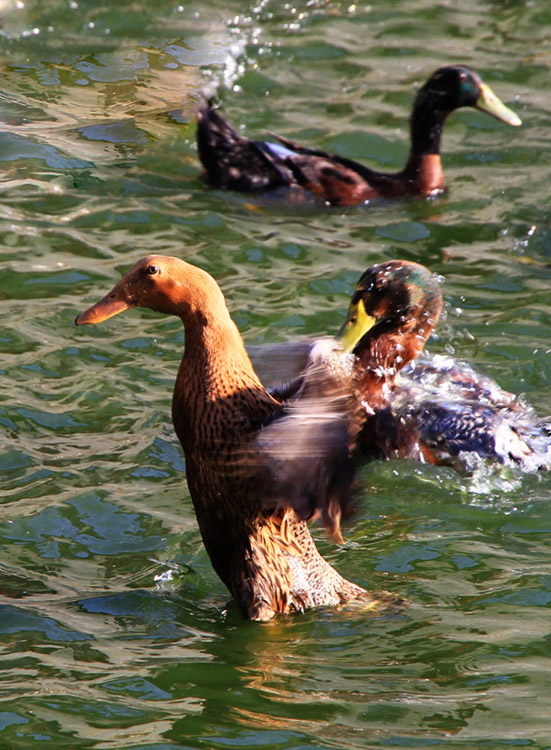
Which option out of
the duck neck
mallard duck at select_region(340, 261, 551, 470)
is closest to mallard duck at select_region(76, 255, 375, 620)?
mallard duck at select_region(340, 261, 551, 470)

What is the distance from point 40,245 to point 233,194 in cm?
164

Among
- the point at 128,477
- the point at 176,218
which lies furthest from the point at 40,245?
the point at 128,477

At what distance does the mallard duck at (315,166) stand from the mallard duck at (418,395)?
252 cm

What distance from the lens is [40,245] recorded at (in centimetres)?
841

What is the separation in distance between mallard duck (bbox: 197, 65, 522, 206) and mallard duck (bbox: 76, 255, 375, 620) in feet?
14.7

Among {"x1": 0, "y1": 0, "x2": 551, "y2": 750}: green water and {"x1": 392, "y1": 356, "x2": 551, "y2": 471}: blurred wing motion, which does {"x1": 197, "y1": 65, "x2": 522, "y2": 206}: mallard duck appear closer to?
{"x1": 0, "y1": 0, "x2": 551, "y2": 750}: green water

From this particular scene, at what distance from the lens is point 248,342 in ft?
24.3

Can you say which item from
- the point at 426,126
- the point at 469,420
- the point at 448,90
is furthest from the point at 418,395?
the point at 448,90

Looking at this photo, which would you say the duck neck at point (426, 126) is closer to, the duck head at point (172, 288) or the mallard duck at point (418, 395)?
the mallard duck at point (418, 395)

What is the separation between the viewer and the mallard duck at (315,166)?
9203 millimetres

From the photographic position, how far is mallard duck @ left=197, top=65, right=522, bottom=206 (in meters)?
9.20

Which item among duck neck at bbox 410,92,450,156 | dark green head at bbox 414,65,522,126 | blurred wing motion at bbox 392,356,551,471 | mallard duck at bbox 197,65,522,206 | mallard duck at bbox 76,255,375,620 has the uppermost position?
dark green head at bbox 414,65,522,126

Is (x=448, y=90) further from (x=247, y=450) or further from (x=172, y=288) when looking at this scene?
(x=247, y=450)

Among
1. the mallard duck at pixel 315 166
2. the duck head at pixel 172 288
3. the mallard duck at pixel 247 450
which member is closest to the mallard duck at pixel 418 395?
the mallard duck at pixel 247 450
